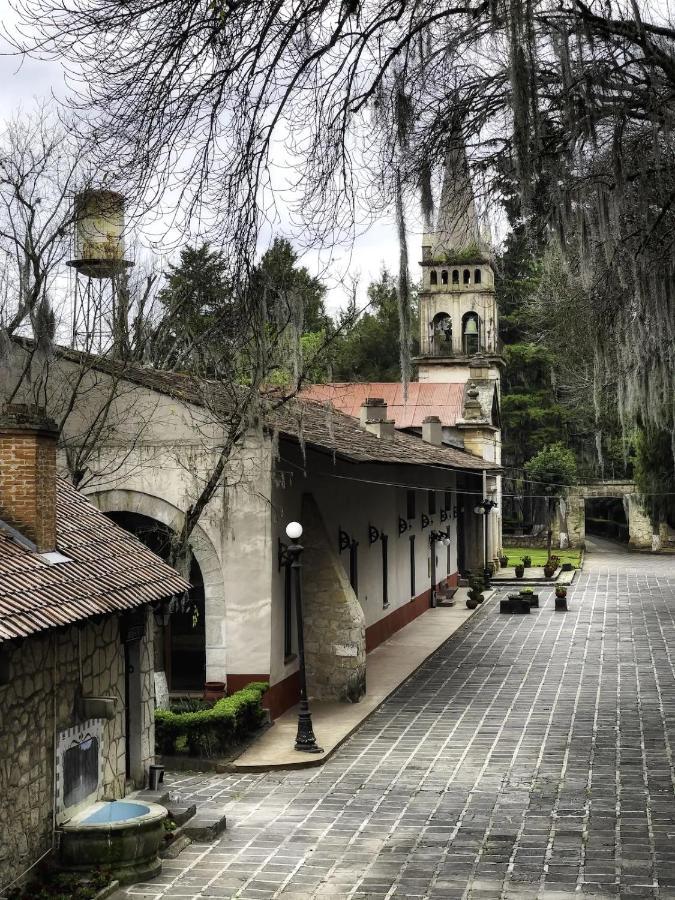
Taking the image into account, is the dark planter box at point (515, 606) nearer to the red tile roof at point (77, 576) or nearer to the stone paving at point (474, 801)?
the stone paving at point (474, 801)

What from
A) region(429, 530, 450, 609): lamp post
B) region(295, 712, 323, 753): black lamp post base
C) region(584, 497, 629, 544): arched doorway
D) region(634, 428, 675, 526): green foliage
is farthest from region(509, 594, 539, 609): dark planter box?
region(584, 497, 629, 544): arched doorway

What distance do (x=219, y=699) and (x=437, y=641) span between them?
37.8ft

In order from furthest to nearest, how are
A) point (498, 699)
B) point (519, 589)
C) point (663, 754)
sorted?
point (519, 589)
point (498, 699)
point (663, 754)

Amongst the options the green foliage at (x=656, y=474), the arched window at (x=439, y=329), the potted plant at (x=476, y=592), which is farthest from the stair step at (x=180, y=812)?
the arched window at (x=439, y=329)

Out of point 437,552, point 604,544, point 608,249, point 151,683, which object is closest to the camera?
point 608,249

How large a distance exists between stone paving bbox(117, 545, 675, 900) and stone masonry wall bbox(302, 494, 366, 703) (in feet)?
3.17

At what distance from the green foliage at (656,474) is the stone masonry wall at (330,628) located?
1110 inches

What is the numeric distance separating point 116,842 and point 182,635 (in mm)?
8751

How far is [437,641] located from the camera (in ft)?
92.6

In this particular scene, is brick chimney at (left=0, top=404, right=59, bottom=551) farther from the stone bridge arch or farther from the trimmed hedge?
the stone bridge arch

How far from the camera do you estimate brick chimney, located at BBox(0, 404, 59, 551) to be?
37.4 feet

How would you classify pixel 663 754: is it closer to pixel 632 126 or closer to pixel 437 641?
pixel 632 126

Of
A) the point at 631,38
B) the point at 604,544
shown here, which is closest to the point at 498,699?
the point at 631,38

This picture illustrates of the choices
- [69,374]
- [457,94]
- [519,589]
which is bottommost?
[519,589]
